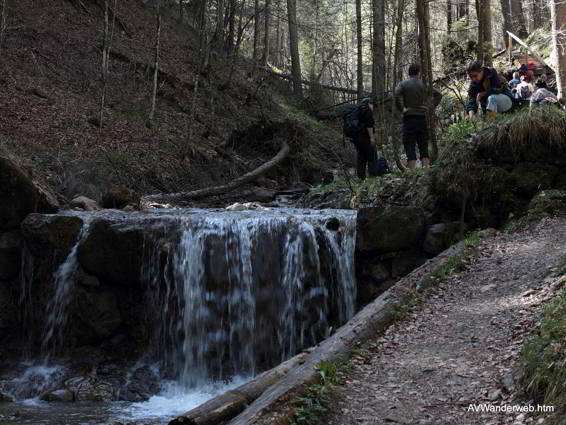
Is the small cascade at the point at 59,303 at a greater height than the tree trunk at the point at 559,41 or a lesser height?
lesser

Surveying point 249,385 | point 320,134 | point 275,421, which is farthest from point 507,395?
point 320,134

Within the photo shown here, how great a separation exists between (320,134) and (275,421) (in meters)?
19.5

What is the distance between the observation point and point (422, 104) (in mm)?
11094

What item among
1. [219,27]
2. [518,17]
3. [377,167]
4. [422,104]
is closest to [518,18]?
[518,17]

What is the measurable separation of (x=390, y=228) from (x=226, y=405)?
496 centimetres

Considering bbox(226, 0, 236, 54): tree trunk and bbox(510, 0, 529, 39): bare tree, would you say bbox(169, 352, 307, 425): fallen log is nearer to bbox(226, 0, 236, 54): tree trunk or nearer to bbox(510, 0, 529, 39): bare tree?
bbox(226, 0, 236, 54): tree trunk

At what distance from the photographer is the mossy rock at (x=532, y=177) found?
8.56m

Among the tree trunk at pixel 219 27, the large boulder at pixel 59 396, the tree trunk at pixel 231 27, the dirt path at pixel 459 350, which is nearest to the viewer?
the dirt path at pixel 459 350

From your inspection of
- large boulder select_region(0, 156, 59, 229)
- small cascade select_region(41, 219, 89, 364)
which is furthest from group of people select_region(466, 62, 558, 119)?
large boulder select_region(0, 156, 59, 229)

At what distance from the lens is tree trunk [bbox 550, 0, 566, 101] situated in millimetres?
14305

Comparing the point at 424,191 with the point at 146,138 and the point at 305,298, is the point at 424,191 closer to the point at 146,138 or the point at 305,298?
the point at 305,298

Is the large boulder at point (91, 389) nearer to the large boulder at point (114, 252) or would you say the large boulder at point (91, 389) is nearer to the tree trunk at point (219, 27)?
the large boulder at point (114, 252)

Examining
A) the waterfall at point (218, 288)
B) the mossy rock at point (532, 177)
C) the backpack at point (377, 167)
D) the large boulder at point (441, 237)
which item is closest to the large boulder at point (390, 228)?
the large boulder at point (441, 237)

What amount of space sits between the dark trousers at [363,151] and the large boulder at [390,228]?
3576mm
